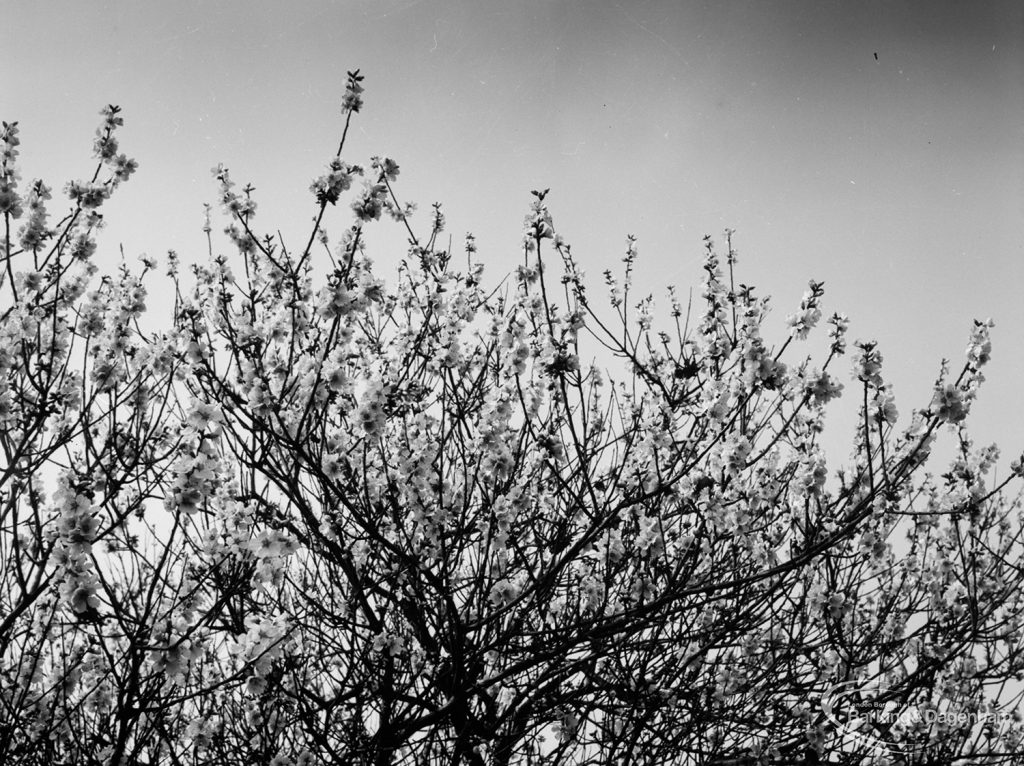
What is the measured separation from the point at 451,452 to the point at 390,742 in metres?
2.09

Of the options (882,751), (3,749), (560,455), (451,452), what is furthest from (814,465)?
(3,749)

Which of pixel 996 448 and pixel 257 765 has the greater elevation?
pixel 996 448

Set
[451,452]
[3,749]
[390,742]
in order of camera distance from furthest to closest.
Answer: [451,452]
[390,742]
[3,749]

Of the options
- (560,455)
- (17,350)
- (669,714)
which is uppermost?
(17,350)

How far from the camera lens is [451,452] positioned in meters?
5.52

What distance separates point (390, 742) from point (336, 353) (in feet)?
6.56

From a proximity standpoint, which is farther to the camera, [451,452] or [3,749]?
[451,452]

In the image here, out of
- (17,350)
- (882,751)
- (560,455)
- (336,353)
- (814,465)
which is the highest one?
(17,350)

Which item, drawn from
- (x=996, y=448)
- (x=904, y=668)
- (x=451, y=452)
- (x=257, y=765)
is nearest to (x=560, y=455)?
(x=451, y=452)

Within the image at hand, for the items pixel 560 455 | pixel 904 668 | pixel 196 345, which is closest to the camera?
pixel 196 345

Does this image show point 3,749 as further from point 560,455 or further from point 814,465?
point 814,465

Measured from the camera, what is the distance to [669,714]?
4555 mm

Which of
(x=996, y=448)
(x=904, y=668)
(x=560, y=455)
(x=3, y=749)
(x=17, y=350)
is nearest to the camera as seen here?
(x=3, y=749)

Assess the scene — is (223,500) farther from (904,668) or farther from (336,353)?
(904,668)
